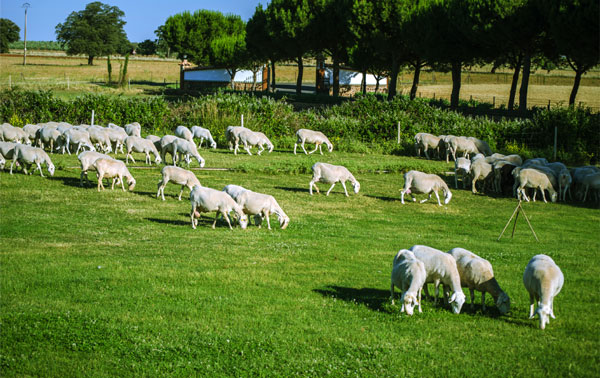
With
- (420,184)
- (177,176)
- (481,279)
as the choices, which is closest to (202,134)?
(177,176)

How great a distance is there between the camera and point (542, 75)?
373 feet

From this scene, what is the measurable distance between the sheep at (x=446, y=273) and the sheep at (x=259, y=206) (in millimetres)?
6768

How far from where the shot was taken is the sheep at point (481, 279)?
11.2m

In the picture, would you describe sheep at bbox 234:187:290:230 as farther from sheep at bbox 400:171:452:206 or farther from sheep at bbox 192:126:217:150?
sheep at bbox 192:126:217:150

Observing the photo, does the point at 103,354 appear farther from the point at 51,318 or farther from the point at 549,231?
the point at 549,231

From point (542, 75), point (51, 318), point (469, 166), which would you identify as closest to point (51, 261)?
point (51, 318)

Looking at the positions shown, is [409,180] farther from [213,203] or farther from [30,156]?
[30,156]

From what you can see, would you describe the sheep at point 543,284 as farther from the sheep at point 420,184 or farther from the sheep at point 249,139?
the sheep at point 249,139

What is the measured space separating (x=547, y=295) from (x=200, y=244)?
8.31 meters

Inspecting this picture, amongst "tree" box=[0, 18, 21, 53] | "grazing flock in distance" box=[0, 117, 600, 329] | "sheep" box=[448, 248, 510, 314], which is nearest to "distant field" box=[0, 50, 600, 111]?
"tree" box=[0, 18, 21, 53]

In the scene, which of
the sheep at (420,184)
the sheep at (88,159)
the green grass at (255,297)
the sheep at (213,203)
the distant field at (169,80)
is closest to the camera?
the green grass at (255,297)

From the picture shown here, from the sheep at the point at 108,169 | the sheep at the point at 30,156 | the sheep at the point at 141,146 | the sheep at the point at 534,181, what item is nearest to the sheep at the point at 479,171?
the sheep at the point at 534,181

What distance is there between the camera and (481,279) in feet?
37.7

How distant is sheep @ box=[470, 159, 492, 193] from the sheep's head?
52.9ft
